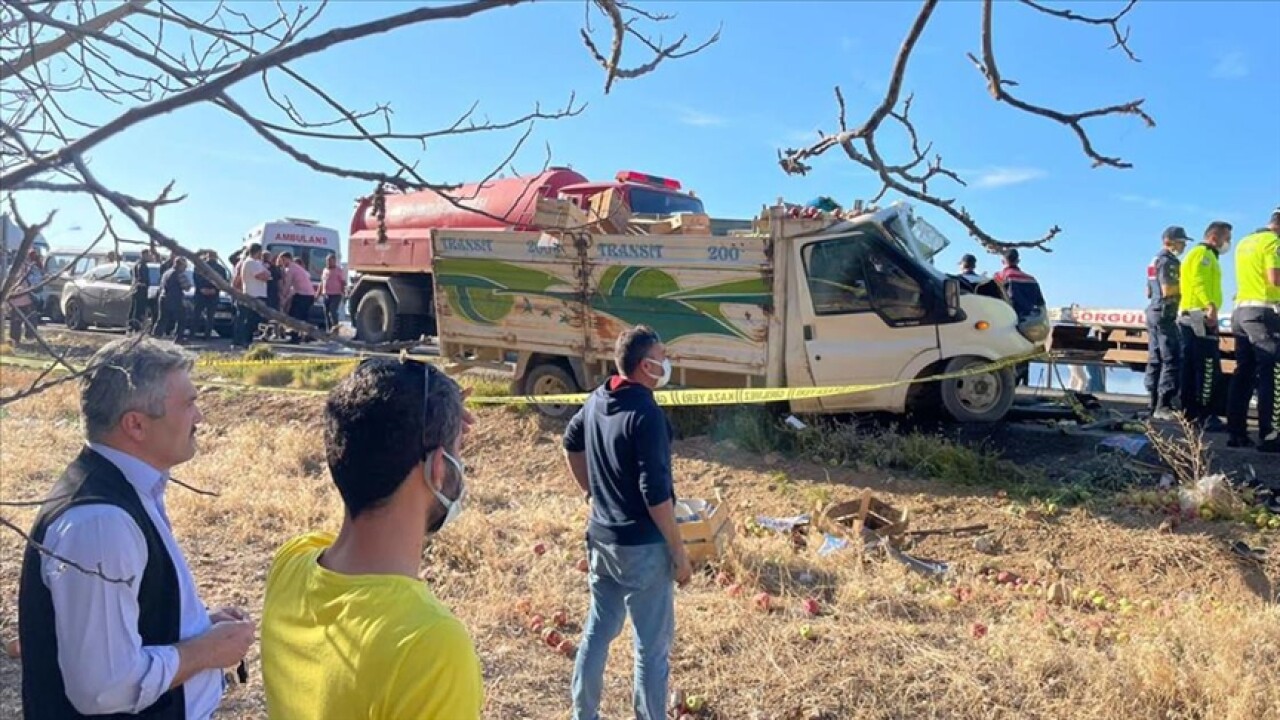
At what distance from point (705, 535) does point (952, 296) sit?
148 inches

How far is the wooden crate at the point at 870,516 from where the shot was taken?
6781 millimetres

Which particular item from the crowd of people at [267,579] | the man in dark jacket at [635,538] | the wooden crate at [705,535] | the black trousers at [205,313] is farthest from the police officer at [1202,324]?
the black trousers at [205,313]

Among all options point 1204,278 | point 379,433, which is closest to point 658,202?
point 1204,278

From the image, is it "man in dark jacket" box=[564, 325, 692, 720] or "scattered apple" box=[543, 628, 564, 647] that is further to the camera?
"scattered apple" box=[543, 628, 564, 647]

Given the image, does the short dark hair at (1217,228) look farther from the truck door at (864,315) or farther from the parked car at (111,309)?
the parked car at (111,309)

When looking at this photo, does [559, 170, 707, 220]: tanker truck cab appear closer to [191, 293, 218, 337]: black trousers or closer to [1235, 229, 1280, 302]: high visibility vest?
[1235, 229, 1280, 302]: high visibility vest

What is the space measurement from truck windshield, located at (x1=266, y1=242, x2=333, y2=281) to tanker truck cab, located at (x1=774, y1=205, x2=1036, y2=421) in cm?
1394

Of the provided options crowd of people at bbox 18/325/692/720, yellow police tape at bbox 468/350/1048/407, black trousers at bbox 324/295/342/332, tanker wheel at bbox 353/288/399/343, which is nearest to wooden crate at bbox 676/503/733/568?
yellow police tape at bbox 468/350/1048/407

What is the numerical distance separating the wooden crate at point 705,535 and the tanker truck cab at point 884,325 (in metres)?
2.84

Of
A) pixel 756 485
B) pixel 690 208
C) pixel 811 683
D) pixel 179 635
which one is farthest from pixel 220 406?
pixel 179 635

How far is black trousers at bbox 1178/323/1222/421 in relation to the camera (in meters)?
9.07

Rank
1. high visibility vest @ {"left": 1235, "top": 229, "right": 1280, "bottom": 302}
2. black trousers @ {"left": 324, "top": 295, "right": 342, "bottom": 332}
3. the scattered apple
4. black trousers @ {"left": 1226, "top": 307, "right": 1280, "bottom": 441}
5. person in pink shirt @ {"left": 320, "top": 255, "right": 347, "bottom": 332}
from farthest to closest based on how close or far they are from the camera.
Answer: person in pink shirt @ {"left": 320, "top": 255, "right": 347, "bottom": 332}, black trousers @ {"left": 324, "top": 295, "right": 342, "bottom": 332}, black trousers @ {"left": 1226, "top": 307, "right": 1280, "bottom": 441}, high visibility vest @ {"left": 1235, "top": 229, "right": 1280, "bottom": 302}, the scattered apple

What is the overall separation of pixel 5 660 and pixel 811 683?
387 cm

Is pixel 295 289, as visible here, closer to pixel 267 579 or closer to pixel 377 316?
pixel 377 316
